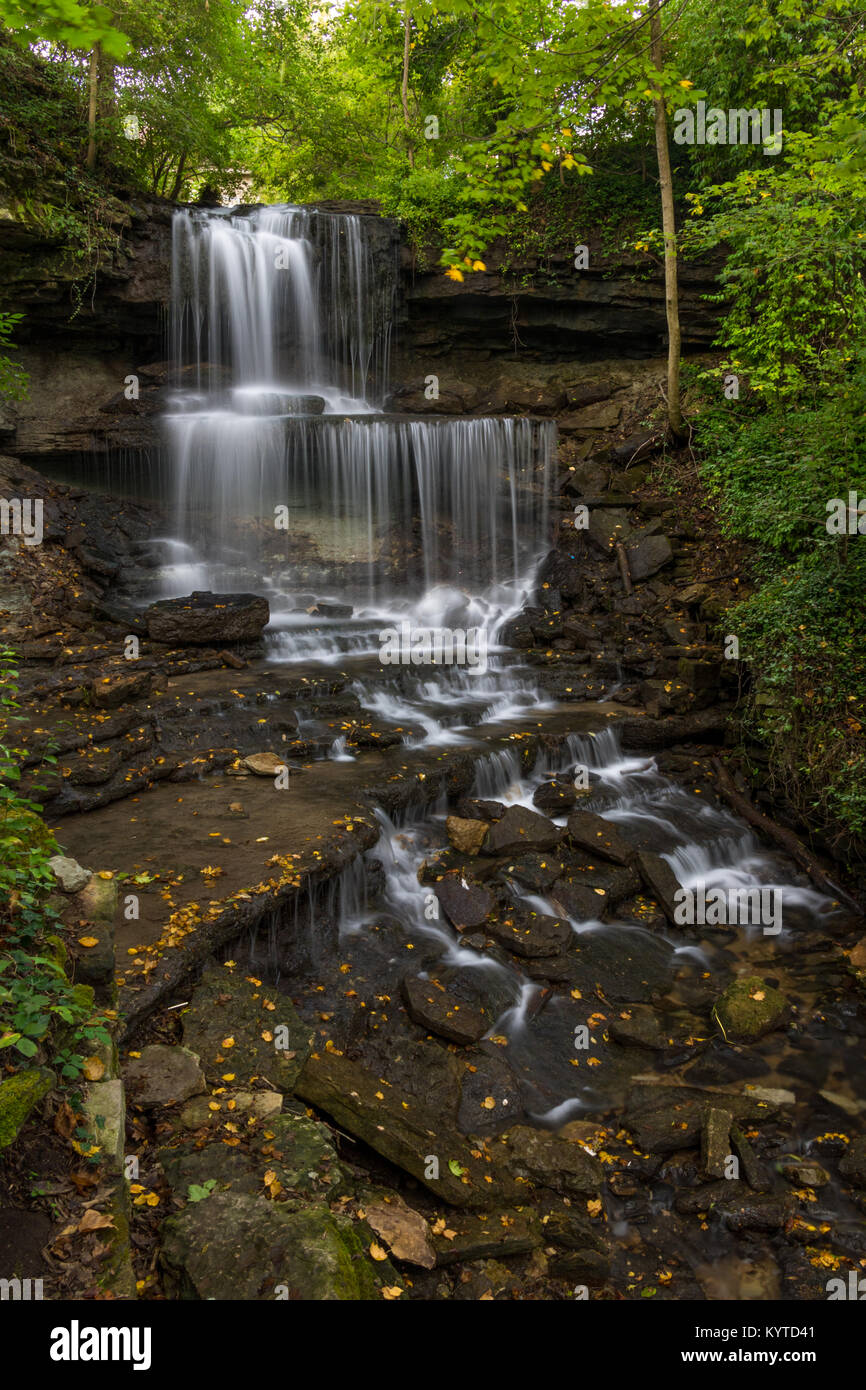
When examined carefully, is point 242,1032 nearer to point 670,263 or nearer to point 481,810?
point 481,810

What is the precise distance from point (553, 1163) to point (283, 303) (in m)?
16.2

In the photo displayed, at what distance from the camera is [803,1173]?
4562 mm

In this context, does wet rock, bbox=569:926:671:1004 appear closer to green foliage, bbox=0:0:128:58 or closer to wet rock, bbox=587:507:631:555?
green foliage, bbox=0:0:128:58

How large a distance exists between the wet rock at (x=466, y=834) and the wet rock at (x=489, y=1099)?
7.69 ft

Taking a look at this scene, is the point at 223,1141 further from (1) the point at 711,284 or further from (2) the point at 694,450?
(1) the point at 711,284

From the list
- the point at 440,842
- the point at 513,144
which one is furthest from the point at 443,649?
the point at 513,144

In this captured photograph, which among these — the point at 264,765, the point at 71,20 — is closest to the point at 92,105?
the point at 264,765

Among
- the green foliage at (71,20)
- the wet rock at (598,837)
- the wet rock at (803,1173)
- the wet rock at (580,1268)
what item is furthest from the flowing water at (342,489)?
the green foliage at (71,20)

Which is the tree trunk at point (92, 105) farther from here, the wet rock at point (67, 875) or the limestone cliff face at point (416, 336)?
the wet rock at point (67, 875)

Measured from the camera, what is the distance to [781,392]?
1133 centimetres

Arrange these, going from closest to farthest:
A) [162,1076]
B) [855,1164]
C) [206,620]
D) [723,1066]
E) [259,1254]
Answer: [259,1254] < [162,1076] < [855,1164] < [723,1066] < [206,620]

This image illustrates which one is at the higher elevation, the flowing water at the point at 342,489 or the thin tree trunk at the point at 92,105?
the thin tree trunk at the point at 92,105

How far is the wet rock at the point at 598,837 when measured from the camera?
295 inches

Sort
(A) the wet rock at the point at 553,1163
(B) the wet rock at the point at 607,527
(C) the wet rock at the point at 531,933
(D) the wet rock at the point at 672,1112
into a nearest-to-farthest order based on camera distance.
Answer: (A) the wet rock at the point at 553,1163, (D) the wet rock at the point at 672,1112, (C) the wet rock at the point at 531,933, (B) the wet rock at the point at 607,527
